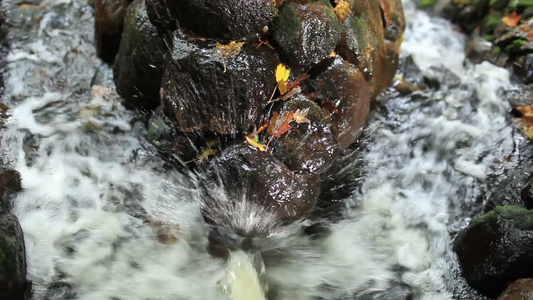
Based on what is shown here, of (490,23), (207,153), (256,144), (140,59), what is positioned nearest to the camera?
(256,144)

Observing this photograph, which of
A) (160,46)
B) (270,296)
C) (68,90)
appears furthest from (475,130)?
(68,90)

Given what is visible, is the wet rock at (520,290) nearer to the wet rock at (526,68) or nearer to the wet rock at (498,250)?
the wet rock at (498,250)

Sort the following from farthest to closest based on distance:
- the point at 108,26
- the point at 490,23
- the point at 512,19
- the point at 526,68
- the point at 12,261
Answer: the point at 490,23 < the point at 512,19 < the point at 526,68 < the point at 108,26 < the point at 12,261

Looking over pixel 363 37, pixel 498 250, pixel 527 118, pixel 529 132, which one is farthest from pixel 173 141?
pixel 527 118

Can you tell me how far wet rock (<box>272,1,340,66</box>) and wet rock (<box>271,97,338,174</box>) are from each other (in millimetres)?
409

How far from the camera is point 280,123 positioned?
12.4ft

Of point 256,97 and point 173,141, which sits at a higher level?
point 256,97

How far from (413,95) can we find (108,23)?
420 cm

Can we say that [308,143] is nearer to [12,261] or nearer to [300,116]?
[300,116]

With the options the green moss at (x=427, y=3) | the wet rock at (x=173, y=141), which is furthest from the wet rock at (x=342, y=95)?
the green moss at (x=427, y=3)

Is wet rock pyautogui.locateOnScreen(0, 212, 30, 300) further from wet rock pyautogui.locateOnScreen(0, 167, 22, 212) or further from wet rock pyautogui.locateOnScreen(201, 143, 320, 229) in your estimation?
wet rock pyautogui.locateOnScreen(201, 143, 320, 229)

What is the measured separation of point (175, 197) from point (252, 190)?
114 cm

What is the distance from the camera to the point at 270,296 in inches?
147

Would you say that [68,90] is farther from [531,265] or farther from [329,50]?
[531,265]
